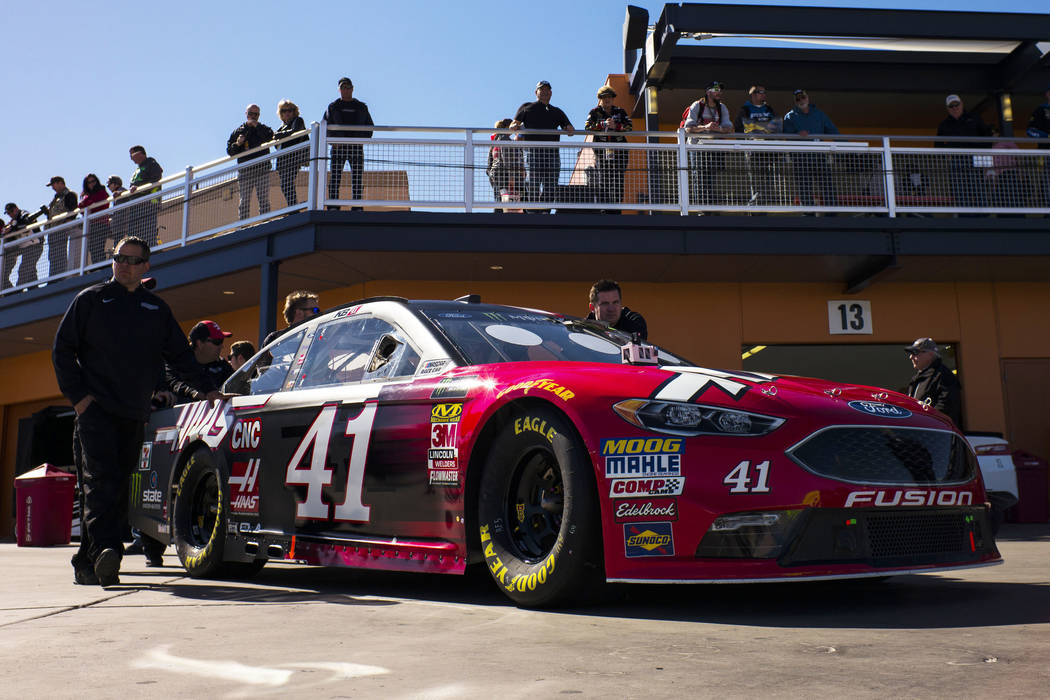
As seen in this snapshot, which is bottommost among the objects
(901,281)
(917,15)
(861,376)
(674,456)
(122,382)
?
(674,456)

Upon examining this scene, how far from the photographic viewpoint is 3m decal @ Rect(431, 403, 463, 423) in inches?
158

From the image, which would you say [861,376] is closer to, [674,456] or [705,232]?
[705,232]

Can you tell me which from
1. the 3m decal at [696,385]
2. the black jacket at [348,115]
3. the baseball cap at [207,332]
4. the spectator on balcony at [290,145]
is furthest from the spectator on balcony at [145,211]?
the 3m decal at [696,385]

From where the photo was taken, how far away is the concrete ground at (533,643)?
228 centimetres

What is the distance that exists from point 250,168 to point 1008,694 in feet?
37.7

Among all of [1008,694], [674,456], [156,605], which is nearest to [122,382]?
[156,605]

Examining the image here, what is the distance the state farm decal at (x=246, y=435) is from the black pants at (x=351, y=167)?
6.43m

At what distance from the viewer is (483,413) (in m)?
3.89

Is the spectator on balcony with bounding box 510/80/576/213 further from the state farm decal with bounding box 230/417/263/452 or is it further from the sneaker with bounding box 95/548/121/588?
the sneaker with bounding box 95/548/121/588

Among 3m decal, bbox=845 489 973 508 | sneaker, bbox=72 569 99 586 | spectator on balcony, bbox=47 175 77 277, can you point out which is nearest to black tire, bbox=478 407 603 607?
3m decal, bbox=845 489 973 508

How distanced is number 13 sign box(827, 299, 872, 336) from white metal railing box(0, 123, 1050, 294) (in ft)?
6.35

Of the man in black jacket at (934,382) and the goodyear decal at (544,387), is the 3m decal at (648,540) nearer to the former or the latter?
the goodyear decal at (544,387)

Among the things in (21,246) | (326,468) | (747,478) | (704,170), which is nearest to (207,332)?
(326,468)

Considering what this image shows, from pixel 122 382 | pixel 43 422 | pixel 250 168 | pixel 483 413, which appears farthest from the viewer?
pixel 43 422
